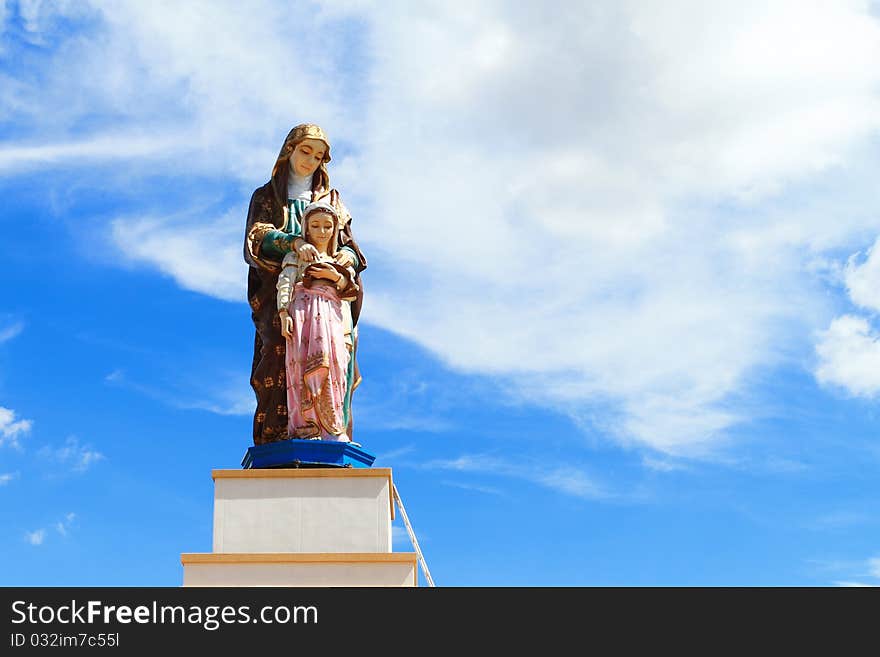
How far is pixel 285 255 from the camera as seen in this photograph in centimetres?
1548

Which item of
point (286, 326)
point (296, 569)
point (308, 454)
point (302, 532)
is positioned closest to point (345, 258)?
point (286, 326)

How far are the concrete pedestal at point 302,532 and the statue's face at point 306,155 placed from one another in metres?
4.13

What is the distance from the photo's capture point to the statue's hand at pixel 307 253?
15.3m

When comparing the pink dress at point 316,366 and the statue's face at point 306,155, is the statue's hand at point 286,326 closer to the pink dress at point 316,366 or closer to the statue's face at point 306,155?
the pink dress at point 316,366

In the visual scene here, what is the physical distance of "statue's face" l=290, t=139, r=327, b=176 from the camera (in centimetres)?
1602

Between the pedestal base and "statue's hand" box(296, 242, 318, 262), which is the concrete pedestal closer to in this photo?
the pedestal base

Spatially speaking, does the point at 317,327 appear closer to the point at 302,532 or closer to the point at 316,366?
the point at 316,366

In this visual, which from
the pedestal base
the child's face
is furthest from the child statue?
the pedestal base

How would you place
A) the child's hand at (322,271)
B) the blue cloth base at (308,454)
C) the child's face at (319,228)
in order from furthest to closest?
1. the child's face at (319,228)
2. the child's hand at (322,271)
3. the blue cloth base at (308,454)

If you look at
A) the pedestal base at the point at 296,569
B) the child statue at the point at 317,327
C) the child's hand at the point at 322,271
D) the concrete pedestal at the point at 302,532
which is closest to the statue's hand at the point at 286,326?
the child statue at the point at 317,327
